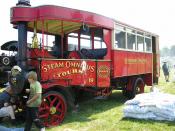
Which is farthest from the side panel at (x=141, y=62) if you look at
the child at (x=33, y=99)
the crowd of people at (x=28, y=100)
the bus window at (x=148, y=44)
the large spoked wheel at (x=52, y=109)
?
the child at (x=33, y=99)

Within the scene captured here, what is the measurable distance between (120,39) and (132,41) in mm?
1257

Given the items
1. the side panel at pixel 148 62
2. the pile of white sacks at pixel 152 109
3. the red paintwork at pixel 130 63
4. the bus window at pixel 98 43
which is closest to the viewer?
the pile of white sacks at pixel 152 109

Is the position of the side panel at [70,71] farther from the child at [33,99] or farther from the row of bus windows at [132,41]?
the row of bus windows at [132,41]

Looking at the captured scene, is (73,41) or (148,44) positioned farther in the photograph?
(148,44)

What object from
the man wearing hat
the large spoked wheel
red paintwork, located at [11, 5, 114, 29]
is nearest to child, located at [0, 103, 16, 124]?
Result: the man wearing hat

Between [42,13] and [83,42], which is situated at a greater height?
[42,13]

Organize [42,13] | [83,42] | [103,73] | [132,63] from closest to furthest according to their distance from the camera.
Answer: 1. [42,13]
2. [103,73]
3. [83,42]
4. [132,63]

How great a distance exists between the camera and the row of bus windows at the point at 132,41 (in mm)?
10844

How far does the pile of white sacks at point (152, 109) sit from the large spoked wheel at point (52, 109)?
1.84 meters

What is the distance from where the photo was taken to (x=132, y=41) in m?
12.1

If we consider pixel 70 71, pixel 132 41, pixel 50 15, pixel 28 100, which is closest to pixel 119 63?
pixel 132 41

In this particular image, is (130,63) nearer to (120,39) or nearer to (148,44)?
(120,39)

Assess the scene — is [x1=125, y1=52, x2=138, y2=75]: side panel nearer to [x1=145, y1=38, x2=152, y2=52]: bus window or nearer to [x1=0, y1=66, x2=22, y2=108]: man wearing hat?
[x1=145, y1=38, x2=152, y2=52]: bus window

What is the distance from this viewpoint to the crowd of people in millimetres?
6660
